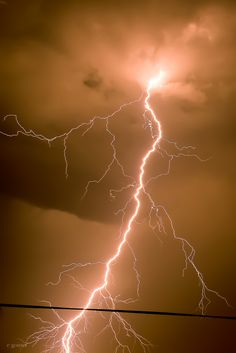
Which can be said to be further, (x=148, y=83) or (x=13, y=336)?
(x=13, y=336)

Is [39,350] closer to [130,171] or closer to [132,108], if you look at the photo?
[130,171]

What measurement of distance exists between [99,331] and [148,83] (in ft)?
11.7

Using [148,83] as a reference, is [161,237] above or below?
below

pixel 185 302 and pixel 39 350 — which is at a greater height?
pixel 185 302

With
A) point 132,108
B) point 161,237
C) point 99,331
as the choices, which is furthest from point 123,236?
point 132,108

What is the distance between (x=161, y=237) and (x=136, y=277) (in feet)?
2.25

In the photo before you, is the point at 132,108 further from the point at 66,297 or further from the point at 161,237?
the point at 66,297

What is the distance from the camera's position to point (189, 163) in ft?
20.3

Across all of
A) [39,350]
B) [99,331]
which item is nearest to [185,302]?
[99,331]

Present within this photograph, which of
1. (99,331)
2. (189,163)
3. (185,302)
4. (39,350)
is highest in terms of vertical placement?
(189,163)

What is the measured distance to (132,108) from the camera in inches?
238

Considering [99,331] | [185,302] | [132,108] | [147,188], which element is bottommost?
[99,331]

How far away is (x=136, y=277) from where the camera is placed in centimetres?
613

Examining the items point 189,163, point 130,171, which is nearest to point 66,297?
point 130,171
